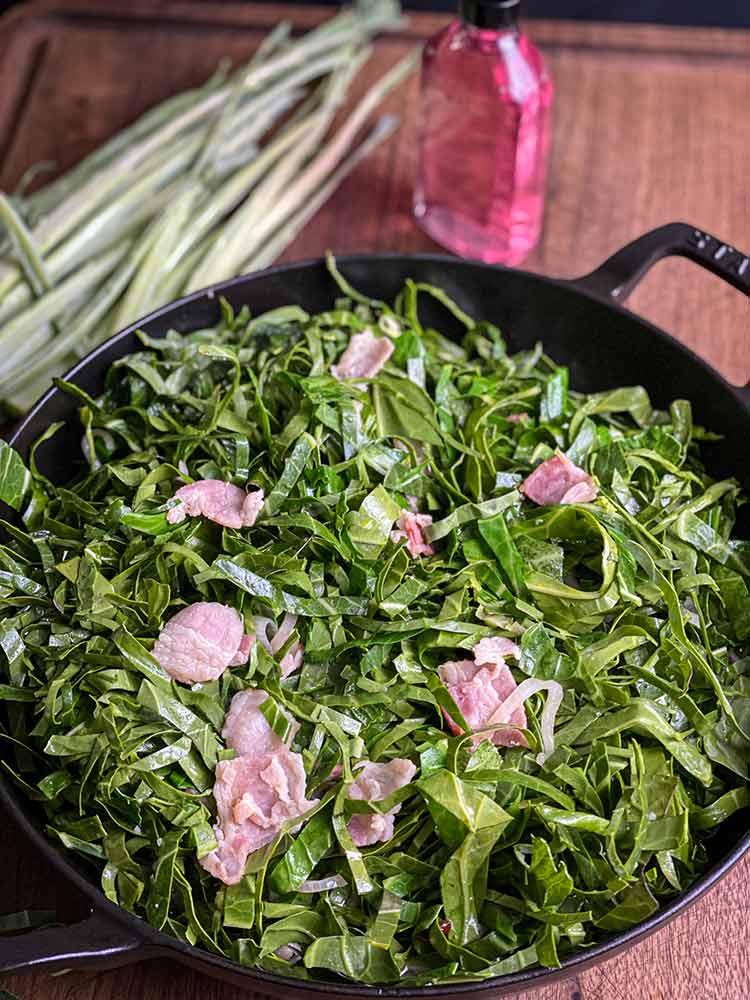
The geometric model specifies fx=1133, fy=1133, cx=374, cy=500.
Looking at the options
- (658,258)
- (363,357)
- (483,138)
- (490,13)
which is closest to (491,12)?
(490,13)

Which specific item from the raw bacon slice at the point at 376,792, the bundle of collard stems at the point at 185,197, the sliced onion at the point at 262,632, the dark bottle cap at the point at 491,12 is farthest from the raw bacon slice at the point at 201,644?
the dark bottle cap at the point at 491,12

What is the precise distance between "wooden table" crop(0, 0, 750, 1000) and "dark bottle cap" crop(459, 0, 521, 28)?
434mm

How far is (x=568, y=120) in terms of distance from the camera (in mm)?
2322

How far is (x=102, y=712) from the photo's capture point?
45.4 inches

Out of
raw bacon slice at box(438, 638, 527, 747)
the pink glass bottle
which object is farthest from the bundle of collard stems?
raw bacon slice at box(438, 638, 527, 747)

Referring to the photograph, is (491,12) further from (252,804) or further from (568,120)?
(252,804)

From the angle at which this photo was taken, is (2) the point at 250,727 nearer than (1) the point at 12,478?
Yes

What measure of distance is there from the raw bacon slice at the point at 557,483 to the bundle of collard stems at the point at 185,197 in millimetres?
843

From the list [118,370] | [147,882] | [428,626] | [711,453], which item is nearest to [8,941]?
[147,882]

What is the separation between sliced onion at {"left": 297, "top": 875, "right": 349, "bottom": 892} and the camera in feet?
3.69

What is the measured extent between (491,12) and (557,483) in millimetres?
855

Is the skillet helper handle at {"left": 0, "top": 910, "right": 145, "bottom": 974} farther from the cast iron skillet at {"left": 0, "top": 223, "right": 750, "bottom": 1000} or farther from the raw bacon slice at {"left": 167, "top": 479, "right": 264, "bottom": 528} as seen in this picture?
the raw bacon slice at {"left": 167, "top": 479, "right": 264, "bottom": 528}

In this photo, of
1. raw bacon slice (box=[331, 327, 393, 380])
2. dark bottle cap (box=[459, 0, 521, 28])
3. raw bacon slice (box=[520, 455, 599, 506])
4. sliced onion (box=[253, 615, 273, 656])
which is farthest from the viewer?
dark bottle cap (box=[459, 0, 521, 28])

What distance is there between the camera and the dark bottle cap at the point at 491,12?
5.74 feet
